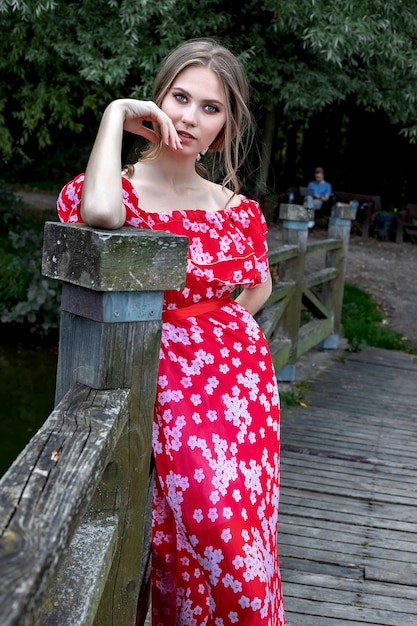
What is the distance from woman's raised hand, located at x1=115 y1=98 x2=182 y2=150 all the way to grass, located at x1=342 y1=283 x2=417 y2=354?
17.3 ft

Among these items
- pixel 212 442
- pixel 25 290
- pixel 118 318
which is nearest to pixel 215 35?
pixel 25 290

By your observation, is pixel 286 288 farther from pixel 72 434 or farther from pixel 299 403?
pixel 72 434

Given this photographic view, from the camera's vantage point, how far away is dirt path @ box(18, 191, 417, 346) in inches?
384

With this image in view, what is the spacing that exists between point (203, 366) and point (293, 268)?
12.3 feet

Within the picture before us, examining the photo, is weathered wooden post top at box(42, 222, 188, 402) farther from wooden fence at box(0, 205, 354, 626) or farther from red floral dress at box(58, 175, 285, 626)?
red floral dress at box(58, 175, 285, 626)

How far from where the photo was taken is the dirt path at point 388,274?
975 centimetres

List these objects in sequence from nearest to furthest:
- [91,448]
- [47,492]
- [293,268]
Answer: [47,492] < [91,448] < [293,268]

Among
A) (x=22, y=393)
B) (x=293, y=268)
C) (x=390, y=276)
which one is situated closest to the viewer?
(x=293, y=268)

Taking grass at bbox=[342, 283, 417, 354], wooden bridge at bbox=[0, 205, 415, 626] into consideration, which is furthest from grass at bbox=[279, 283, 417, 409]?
wooden bridge at bbox=[0, 205, 415, 626]

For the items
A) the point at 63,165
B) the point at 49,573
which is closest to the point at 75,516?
the point at 49,573

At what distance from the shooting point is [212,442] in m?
2.01

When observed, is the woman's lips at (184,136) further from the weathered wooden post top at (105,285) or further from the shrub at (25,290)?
the shrub at (25,290)

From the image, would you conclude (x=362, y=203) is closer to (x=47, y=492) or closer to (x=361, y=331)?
(x=361, y=331)

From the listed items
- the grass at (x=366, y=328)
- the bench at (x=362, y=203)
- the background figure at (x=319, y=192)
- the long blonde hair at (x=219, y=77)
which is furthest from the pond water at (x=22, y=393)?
the bench at (x=362, y=203)
